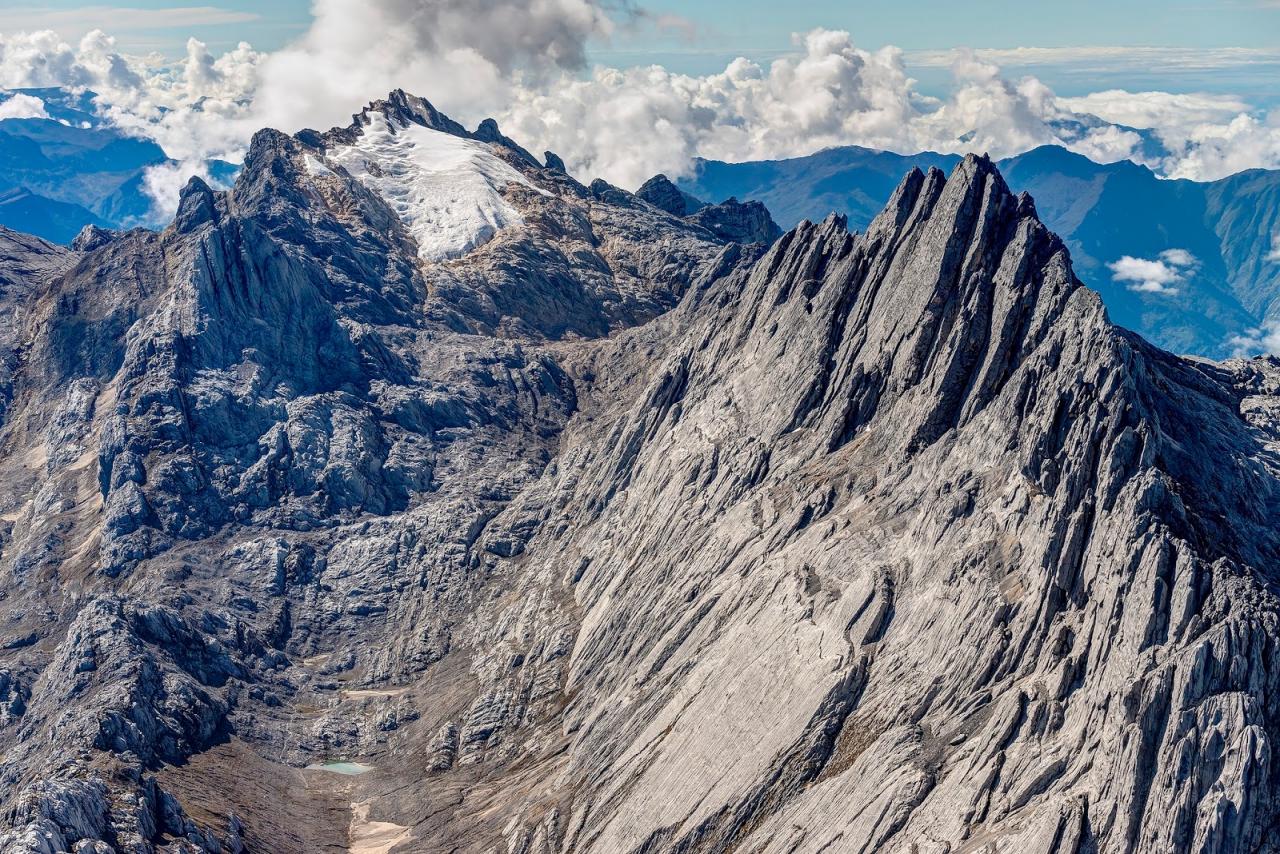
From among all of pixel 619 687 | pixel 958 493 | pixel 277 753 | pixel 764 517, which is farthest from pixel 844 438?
pixel 277 753

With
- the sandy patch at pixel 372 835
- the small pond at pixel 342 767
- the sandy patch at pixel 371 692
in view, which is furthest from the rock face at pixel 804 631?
the small pond at pixel 342 767

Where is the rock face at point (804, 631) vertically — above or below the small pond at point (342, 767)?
above

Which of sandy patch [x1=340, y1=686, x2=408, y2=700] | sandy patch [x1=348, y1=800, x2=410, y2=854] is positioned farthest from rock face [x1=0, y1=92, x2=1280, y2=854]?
sandy patch [x1=348, y1=800, x2=410, y2=854]

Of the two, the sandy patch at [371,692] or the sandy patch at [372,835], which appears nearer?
the sandy patch at [372,835]

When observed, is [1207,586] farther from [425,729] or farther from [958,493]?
[425,729]

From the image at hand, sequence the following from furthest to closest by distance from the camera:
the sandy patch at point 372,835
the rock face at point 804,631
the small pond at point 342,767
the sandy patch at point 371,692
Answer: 1. the sandy patch at point 371,692
2. the small pond at point 342,767
3. the sandy patch at point 372,835
4. the rock face at point 804,631

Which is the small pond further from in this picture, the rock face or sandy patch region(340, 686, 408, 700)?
sandy patch region(340, 686, 408, 700)

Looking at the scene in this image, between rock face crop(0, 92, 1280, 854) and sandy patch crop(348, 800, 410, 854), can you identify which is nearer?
rock face crop(0, 92, 1280, 854)

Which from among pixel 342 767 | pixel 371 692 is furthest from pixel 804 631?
pixel 371 692

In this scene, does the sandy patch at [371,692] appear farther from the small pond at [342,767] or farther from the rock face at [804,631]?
the small pond at [342,767]

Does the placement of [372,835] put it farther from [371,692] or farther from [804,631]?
[804,631]

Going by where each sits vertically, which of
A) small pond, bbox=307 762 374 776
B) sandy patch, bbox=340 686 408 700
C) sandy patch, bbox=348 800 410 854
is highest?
sandy patch, bbox=340 686 408 700
